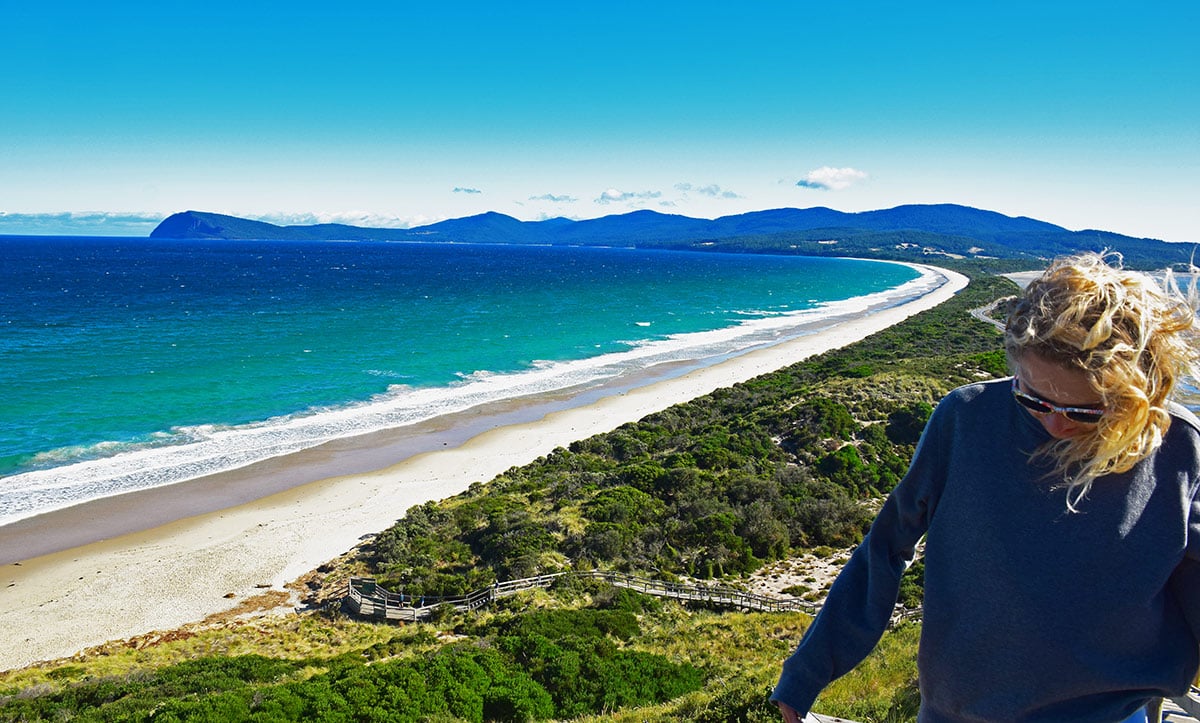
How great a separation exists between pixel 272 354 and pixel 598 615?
37358 mm

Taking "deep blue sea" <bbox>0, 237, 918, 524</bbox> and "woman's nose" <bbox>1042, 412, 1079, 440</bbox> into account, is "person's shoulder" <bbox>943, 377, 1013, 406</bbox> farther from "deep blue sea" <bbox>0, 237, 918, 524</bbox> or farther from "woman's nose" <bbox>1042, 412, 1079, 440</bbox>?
"deep blue sea" <bbox>0, 237, 918, 524</bbox>

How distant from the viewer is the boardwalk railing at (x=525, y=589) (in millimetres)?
15351

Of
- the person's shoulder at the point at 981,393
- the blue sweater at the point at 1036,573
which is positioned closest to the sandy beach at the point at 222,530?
the blue sweater at the point at 1036,573

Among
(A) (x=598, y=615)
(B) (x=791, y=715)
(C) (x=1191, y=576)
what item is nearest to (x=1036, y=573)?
(C) (x=1191, y=576)

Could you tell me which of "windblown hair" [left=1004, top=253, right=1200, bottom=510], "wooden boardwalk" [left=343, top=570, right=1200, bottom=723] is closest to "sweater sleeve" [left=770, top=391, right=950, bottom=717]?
"windblown hair" [left=1004, top=253, right=1200, bottom=510]

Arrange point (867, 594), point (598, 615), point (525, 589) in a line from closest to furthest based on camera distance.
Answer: point (867, 594) → point (598, 615) → point (525, 589)

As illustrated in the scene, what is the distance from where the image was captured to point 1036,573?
4.87 feet

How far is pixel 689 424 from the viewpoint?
3119 centimetres

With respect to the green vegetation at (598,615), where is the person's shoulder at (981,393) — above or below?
above

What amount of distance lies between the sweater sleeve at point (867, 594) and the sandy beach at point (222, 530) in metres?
18.1

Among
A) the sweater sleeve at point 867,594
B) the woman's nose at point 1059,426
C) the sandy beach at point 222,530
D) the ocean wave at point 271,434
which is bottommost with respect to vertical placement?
the sandy beach at point 222,530

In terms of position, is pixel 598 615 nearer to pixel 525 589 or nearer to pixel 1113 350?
pixel 525 589

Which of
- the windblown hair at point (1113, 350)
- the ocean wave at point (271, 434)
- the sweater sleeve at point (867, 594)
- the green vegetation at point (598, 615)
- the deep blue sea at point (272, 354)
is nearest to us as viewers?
the windblown hair at point (1113, 350)

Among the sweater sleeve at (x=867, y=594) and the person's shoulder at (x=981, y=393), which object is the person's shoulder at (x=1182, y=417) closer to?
the person's shoulder at (x=981, y=393)
